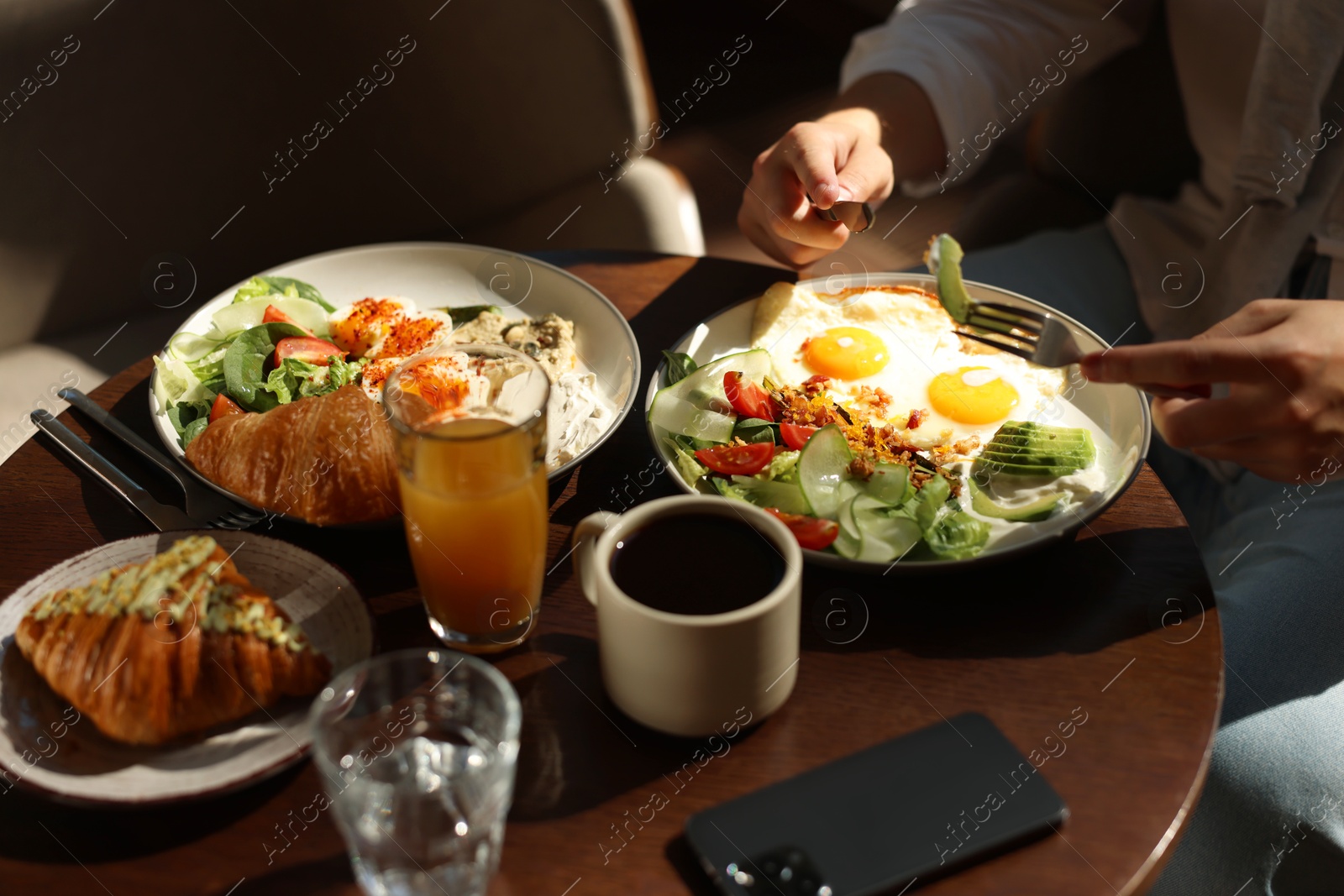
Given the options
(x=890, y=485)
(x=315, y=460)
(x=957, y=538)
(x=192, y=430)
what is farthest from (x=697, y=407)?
(x=192, y=430)

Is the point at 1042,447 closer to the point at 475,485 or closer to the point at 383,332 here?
the point at 475,485

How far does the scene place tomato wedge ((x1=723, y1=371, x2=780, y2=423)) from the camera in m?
1.47

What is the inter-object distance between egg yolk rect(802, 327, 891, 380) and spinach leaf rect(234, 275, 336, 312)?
0.89 metres

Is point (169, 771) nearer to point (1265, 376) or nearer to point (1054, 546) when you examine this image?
point (1054, 546)

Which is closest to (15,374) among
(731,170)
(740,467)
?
(740,467)

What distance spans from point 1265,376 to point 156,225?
8.11 ft

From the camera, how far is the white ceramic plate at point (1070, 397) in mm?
1141

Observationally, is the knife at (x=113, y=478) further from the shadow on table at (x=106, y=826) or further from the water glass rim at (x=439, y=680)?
the water glass rim at (x=439, y=680)

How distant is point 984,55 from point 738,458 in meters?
1.34

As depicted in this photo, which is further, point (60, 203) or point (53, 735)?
point (60, 203)

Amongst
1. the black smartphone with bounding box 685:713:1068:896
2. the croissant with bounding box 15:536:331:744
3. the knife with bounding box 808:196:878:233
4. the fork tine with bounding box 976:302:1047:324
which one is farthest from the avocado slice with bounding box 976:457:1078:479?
the croissant with bounding box 15:536:331:744

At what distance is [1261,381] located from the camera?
4.06 ft

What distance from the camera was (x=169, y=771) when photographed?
3.05ft

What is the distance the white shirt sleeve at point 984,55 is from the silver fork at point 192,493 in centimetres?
156
